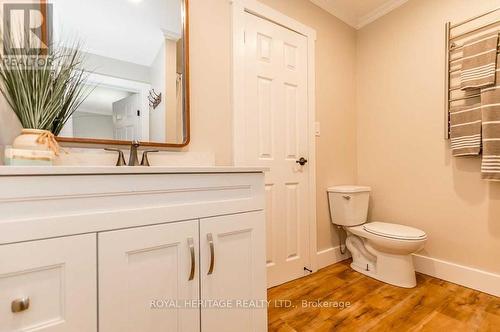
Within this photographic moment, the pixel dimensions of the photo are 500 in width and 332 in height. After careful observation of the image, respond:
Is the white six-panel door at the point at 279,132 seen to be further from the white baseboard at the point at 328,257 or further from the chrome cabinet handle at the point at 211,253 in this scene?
the chrome cabinet handle at the point at 211,253

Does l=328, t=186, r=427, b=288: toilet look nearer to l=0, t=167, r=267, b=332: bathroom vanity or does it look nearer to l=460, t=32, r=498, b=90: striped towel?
l=460, t=32, r=498, b=90: striped towel

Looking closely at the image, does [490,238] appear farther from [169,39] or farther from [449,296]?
[169,39]

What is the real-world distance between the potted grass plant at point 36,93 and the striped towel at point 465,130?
91.9 inches

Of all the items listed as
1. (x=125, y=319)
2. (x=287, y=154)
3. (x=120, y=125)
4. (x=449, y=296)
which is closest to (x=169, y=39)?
(x=120, y=125)

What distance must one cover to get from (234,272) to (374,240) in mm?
1280

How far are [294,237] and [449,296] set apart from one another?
1.06 m

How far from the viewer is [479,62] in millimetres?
1640

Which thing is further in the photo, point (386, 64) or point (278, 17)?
point (386, 64)

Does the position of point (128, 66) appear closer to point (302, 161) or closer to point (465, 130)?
point (302, 161)

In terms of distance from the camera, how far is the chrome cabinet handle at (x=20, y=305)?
0.64 m

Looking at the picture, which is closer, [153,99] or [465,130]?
[153,99]

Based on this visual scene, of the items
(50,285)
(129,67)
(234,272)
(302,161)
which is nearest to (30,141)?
(50,285)

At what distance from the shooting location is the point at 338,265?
2.20m

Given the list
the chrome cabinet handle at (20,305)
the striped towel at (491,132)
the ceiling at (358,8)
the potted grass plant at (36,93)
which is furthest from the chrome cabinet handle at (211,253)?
the ceiling at (358,8)
